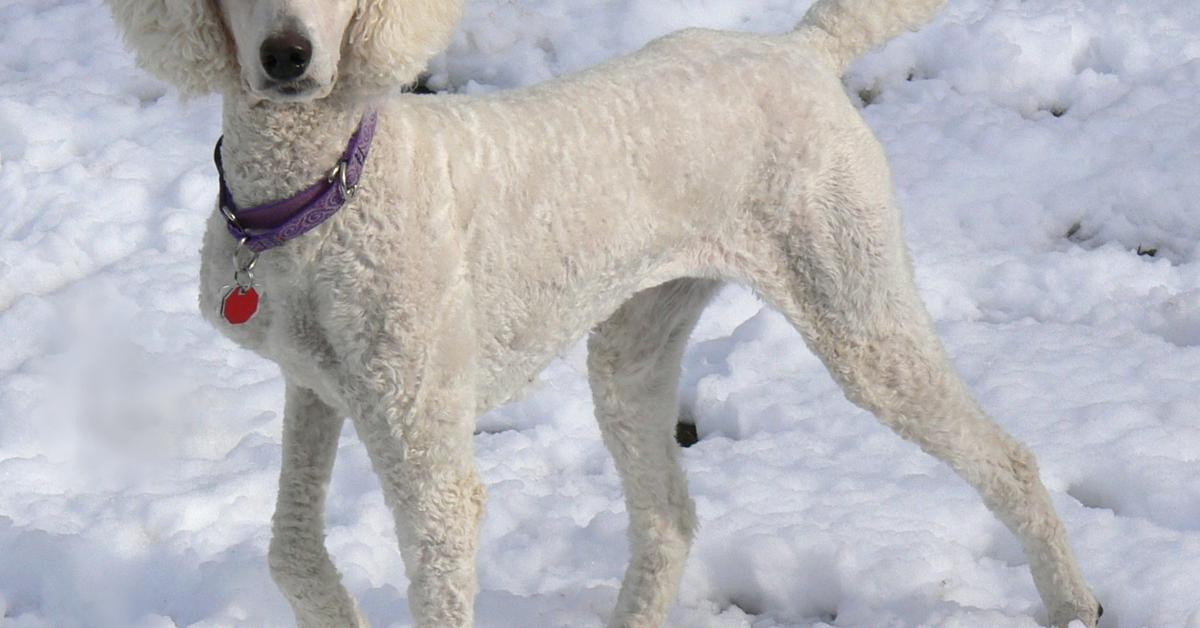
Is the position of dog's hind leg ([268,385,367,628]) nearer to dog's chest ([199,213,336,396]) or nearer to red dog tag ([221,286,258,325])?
dog's chest ([199,213,336,396])

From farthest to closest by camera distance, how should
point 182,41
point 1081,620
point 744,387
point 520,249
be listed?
1. point 744,387
2. point 1081,620
3. point 520,249
4. point 182,41

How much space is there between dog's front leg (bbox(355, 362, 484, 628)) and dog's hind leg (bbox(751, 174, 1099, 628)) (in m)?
0.74

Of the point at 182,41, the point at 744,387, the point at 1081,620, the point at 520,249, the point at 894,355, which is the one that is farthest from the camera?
the point at 744,387

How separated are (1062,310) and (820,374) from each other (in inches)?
32.5

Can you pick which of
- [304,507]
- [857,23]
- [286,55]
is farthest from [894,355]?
[286,55]

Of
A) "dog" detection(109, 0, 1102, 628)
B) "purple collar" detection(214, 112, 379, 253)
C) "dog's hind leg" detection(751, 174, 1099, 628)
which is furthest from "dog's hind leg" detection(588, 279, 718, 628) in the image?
"purple collar" detection(214, 112, 379, 253)

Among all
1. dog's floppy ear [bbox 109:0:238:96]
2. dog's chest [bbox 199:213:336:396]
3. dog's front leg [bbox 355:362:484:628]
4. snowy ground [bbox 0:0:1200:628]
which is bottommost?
snowy ground [bbox 0:0:1200:628]

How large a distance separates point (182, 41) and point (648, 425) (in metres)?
1.40

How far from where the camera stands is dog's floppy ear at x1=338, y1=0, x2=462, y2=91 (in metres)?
2.21

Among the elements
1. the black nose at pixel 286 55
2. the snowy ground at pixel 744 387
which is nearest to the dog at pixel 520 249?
the black nose at pixel 286 55

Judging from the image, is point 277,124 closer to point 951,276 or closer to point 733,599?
point 733,599

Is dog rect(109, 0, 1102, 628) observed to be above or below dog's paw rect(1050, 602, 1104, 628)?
above

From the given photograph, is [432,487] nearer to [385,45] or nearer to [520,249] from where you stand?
[520,249]

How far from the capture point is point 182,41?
2.17 meters
